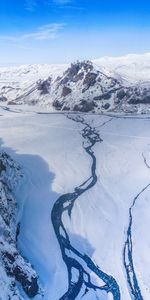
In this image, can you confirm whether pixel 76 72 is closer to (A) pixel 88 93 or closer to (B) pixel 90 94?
(A) pixel 88 93

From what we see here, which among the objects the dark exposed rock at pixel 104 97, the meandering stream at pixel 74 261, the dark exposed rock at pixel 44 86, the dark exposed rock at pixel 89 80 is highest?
the dark exposed rock at pixel 89 80

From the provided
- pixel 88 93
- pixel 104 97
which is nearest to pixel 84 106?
pixel 88 93

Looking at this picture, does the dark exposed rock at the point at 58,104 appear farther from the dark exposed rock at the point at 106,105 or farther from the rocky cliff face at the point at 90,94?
the dark exposed rock at the point at 106,105

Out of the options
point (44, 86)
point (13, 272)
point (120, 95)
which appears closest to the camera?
point (13, 272)

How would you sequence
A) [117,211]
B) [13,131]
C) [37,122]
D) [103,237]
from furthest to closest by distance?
[37,122]
[13,131]
[117,211]
[103,237]

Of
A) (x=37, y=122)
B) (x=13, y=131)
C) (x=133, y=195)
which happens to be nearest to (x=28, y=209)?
(x=133, y=195)

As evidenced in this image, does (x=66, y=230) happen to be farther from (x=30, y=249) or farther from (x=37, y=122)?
(x=37, y=122)

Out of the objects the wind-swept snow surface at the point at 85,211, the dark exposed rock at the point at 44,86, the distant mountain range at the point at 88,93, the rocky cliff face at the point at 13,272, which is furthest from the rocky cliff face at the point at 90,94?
the rocky cliff face at the point at 13,272
